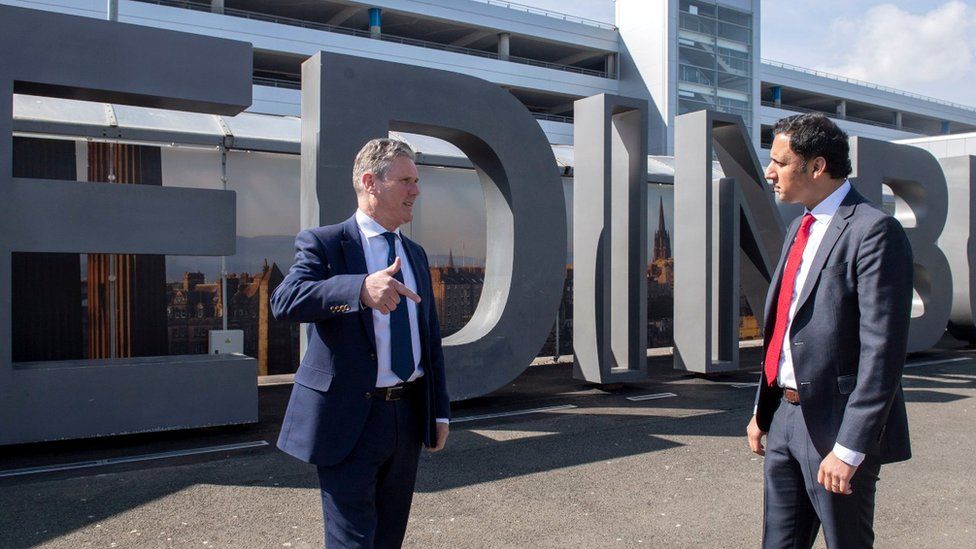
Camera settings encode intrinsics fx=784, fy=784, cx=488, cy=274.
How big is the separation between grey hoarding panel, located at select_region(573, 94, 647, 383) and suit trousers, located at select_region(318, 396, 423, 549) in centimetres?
594

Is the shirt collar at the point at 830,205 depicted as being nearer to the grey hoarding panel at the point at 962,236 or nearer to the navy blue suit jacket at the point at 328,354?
the navy blue suit jacket at the point at 328,354

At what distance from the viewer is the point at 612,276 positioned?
9.14 metres

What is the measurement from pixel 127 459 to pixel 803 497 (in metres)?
4.84

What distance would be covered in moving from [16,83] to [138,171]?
278 cm

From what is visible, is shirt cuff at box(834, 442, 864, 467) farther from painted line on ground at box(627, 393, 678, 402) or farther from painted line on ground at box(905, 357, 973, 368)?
painted line on ground at box(905, 357, 973, 368)

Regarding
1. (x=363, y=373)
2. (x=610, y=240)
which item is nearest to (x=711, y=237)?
(x=610, y=240)

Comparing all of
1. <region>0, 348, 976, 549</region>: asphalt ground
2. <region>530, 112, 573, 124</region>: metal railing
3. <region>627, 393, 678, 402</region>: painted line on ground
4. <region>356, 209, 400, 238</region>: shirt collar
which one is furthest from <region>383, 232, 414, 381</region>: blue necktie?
<region>530, 112, 573, 124</region>: metal railing

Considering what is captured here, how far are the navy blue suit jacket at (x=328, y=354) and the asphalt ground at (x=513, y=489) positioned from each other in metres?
1.73

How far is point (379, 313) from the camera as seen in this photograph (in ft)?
8.77

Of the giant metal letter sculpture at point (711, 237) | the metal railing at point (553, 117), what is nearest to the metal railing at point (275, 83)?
the metal railing at point (553, 117)

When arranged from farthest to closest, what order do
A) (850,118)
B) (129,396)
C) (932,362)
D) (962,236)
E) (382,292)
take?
(850,118)
(962,236)
(932,362)
(129,396)
(382,292)

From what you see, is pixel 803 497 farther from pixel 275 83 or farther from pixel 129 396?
pixel 275 83

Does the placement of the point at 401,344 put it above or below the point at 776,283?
below

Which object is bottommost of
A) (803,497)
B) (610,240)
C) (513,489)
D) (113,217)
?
(513,489)
